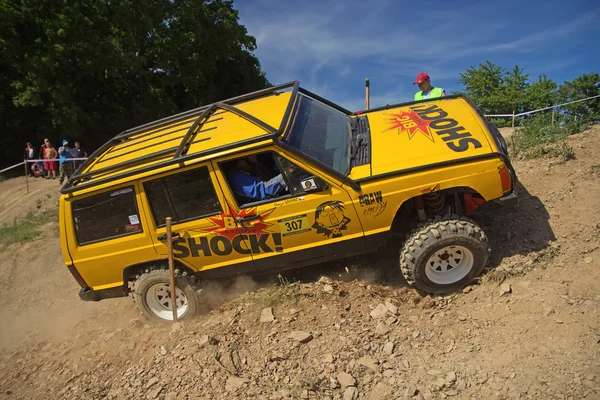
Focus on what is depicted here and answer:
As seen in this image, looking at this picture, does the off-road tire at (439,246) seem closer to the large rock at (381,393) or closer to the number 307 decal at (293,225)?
the number 307 decal at (293,225)

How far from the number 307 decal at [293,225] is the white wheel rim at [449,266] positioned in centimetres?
126

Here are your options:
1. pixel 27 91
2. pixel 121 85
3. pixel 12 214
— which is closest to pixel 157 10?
pixel 121 85

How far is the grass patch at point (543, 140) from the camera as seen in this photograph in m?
5.71

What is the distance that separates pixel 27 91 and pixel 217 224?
52.4 feet

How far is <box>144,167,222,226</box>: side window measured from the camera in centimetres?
378

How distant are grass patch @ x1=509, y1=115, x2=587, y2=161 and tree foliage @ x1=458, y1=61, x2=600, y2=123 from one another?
2943 centimetres

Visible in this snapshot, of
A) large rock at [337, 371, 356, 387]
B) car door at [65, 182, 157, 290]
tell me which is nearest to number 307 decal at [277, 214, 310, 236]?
large rock at [337, 371, 356, 387]

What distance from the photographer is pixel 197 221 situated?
12.7 ft

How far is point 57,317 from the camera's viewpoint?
5750mm

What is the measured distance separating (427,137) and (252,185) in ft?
5.84

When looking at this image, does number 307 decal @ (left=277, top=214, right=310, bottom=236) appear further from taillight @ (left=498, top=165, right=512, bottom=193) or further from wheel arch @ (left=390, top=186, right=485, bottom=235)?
taillight @ (left=498, top=165, right=512, bottom=193)

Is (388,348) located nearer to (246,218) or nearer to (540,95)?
(246,218)

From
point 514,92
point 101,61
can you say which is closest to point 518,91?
point 514,92

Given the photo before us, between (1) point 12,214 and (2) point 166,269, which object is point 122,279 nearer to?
(2) point 166,269
